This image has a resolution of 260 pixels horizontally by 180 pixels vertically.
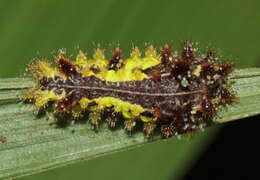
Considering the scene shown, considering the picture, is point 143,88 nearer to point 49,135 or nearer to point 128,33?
point 128,33

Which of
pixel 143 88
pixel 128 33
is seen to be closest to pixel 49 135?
pixel 143 88

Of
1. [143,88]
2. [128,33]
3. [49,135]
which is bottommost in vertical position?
[49,135]

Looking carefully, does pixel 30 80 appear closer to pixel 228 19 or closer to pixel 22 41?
pixel 22 41

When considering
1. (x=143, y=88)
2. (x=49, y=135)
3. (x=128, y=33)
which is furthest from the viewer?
(x=128, y=33)

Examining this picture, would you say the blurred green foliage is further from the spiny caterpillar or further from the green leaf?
the green leaf

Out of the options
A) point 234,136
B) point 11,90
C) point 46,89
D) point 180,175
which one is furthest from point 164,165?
point 11,90

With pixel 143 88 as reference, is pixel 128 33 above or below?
above

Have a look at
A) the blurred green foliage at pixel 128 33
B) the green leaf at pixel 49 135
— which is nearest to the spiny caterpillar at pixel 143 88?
the green leaf at pixel 49 135
